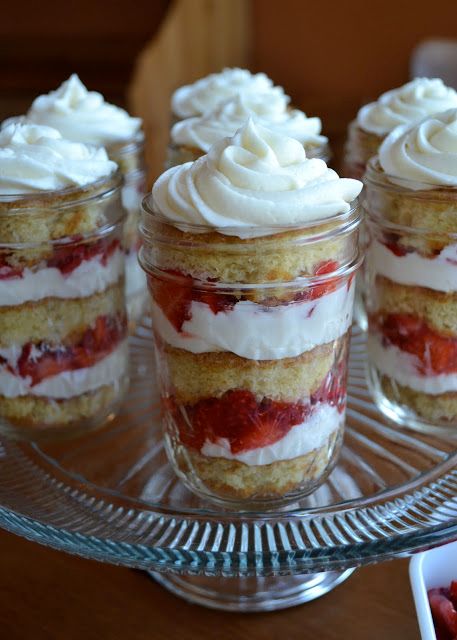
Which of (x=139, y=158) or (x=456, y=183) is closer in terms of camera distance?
(x=456, y=183)

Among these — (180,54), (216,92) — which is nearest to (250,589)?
(216,92)

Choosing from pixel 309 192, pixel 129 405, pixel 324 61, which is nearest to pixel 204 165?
pixel 309 192

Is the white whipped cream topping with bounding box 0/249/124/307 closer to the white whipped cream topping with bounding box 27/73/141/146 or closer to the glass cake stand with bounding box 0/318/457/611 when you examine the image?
the glass cake stand with bounding box 0/318/457/611

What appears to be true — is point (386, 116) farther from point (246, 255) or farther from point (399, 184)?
point (246, 255)

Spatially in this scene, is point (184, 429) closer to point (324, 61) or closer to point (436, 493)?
point (436, 493)

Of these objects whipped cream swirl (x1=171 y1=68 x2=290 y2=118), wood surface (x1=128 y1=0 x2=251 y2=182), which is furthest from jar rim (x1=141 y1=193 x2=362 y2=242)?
wood surface (x1=128 y1=0 x2=251 y2=182)

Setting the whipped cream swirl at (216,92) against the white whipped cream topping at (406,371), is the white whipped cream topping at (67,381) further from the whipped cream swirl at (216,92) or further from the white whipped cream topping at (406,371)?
the whipped cream swirl at (216,92)
